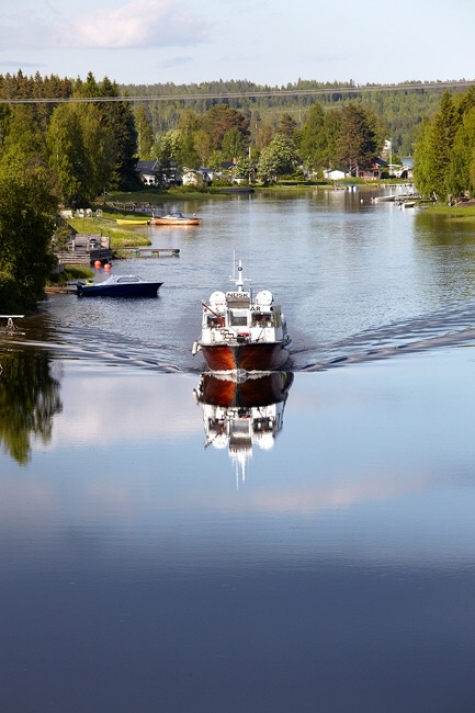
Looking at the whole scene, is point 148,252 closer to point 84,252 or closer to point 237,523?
point 84,252

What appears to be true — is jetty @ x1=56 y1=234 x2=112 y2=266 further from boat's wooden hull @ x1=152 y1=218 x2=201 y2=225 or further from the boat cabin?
the boat cabin

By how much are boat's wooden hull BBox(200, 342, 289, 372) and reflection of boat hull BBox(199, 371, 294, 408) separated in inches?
17.4

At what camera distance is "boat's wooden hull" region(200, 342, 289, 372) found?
44750 millimetres

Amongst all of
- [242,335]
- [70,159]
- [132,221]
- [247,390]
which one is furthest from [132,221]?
[247,390]

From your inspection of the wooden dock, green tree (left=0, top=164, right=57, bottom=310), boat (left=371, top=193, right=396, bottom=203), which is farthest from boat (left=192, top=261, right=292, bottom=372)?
boat (left=371, top=193, right=396, bottom=203)

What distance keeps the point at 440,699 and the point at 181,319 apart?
40380 millimetres

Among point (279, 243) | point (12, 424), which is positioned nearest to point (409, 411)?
point (12, 424)

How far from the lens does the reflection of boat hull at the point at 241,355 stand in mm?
44750

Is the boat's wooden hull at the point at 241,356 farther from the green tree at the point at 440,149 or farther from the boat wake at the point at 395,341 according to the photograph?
the green tree at the point at 440,149

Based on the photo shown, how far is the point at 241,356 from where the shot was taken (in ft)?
147

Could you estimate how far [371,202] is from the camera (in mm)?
169875

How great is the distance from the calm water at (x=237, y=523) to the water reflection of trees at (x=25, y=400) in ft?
0.42

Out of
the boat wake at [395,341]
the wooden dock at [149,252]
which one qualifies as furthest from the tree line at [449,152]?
the boat wake at [395,341]

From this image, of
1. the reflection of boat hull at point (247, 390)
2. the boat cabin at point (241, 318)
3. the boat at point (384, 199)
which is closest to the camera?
the reflection of boat hull at point (247, 390)
